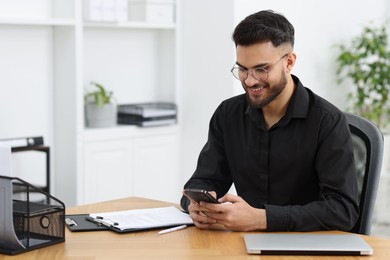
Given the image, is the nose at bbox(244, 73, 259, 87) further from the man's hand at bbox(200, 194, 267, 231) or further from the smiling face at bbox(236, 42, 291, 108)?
the man's hand at bbox(200, 194, 267, 231)

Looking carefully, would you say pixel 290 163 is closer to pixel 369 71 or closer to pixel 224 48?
pixel 224 48

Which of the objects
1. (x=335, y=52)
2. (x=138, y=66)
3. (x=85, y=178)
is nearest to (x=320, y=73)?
(x=335, y=52)

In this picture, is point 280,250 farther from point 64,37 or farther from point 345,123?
point 64,37

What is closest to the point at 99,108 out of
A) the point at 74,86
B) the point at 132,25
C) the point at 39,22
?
the point at 74,86

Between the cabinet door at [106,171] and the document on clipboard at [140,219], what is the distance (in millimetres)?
1773

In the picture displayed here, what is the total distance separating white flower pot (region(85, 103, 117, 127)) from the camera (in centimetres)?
429

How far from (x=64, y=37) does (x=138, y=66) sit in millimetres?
686

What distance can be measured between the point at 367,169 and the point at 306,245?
561mm

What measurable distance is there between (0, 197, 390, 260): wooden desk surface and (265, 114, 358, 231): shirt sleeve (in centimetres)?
13

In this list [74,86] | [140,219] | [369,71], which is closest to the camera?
[140,219]

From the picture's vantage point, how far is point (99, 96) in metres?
4.26

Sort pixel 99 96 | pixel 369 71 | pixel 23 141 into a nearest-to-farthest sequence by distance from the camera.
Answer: pixel 23 141 → pixel 99 96 → pixel 369 71

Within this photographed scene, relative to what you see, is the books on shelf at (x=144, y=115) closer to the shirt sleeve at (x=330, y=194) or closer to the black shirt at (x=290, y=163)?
the black shirt at (x=290, y=163)

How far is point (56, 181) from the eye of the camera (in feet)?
13.9
